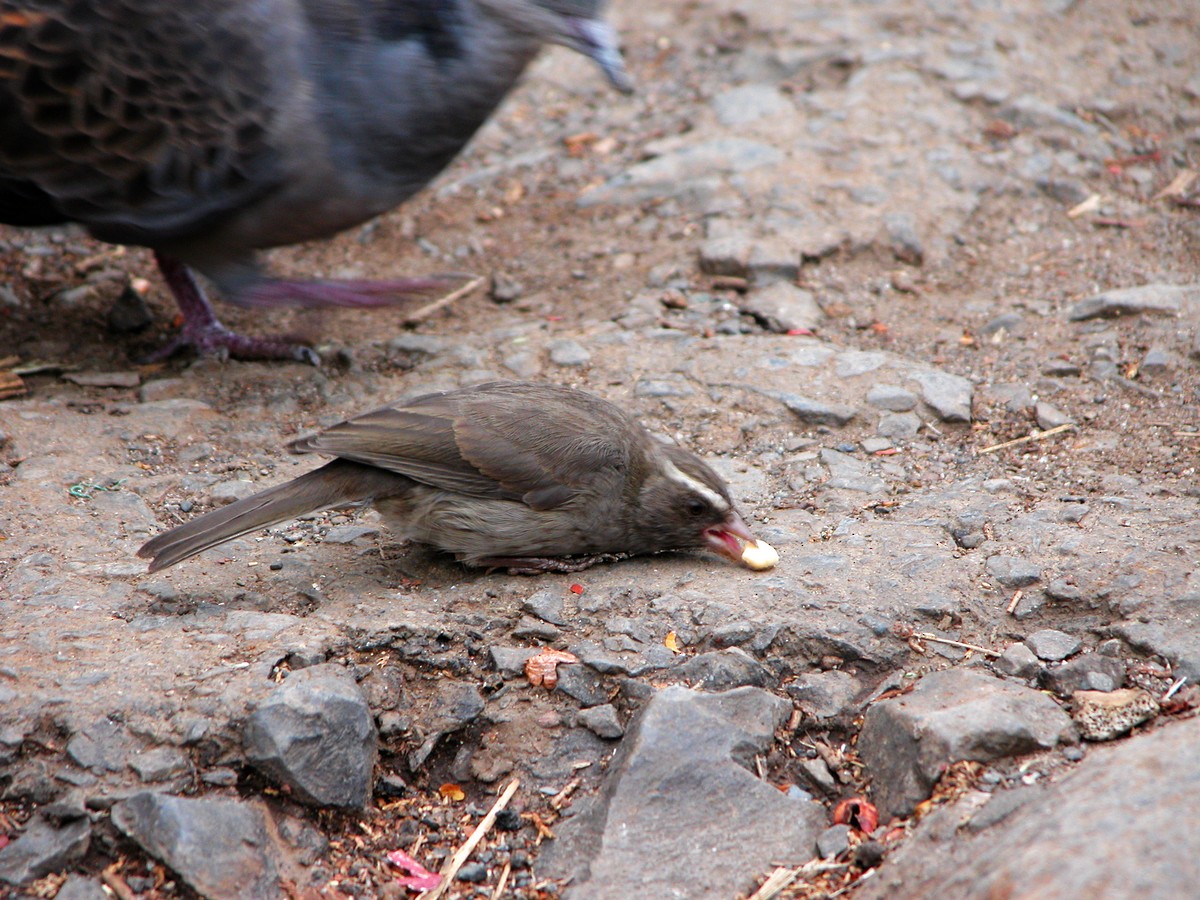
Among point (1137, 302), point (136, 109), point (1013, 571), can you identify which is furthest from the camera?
point (1137, 302)

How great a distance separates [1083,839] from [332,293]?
382cm

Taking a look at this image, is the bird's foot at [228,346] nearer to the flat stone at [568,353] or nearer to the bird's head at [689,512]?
the flat stone at [568,353]

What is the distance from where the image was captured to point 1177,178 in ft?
22.2

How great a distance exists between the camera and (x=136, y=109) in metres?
4.85

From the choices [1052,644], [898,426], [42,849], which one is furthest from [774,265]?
[42,849]

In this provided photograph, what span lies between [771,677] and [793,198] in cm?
345

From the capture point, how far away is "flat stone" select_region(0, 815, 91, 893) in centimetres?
300

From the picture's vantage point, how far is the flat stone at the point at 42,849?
9.83 ft

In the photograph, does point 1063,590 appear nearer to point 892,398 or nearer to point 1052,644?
point 1052,644

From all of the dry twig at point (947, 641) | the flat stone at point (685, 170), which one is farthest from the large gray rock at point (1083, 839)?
the flat stone at point (685, 170)

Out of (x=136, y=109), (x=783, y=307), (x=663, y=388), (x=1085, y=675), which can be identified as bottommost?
(x=663, y=388)

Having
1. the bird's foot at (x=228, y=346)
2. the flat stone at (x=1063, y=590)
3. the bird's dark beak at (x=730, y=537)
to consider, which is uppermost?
the flat stone at (x=1063, y=590)

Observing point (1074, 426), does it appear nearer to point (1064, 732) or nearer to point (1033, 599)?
point (1033, 599)

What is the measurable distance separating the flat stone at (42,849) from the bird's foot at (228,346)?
9.61 ft
